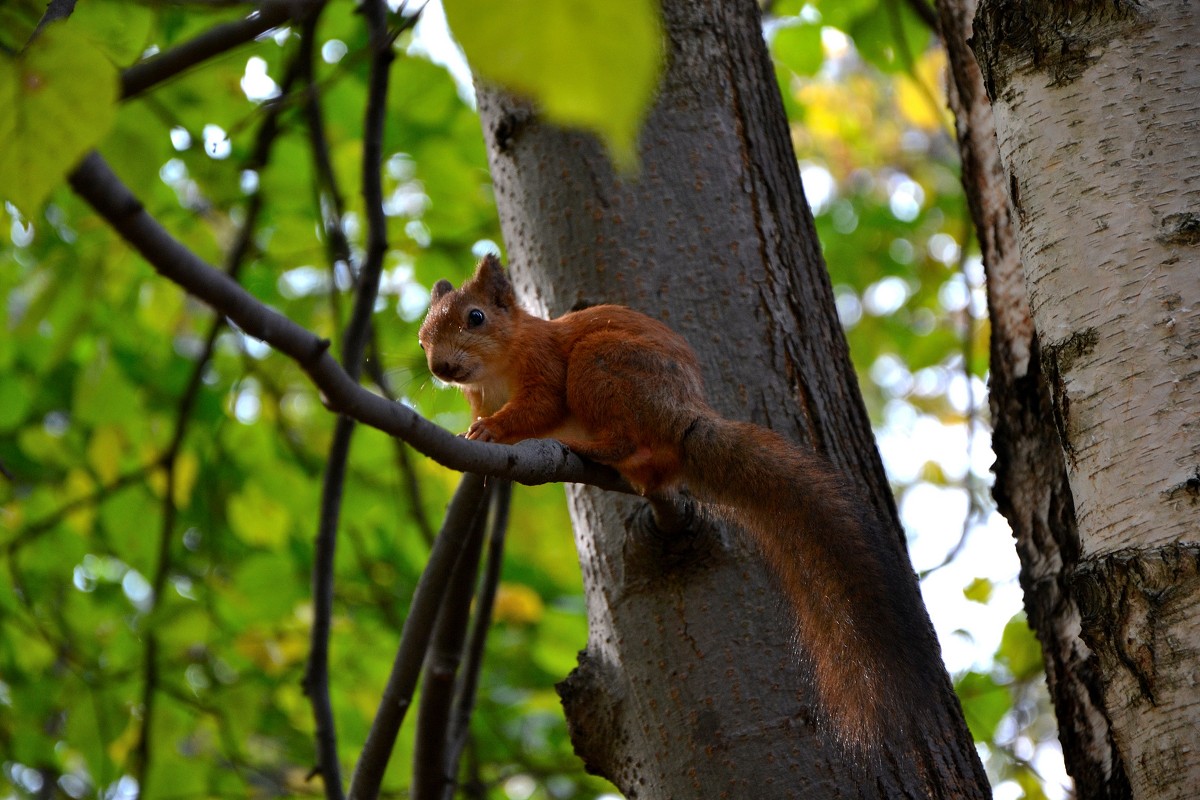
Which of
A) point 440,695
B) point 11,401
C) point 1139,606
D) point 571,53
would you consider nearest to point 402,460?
point 440,695

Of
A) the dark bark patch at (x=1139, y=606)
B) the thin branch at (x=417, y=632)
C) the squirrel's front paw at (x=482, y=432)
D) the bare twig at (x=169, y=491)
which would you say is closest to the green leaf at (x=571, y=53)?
the dark bark patch at (x=1139, y=606)

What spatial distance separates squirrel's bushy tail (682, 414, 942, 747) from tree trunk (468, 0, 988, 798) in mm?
39

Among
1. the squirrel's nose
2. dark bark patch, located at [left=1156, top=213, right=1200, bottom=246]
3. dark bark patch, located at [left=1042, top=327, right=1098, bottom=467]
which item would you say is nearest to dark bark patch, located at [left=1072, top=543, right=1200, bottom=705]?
dark bark patch, located at [left=1042, top=327, right=1098, bottom=467]

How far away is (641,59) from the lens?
41 centimetres

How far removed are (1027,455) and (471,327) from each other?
3.20ft

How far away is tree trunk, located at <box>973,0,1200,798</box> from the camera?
1.16 metres

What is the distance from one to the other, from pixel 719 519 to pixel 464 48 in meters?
1.23

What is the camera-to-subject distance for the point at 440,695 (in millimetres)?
1862

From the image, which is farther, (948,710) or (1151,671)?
(948,710)

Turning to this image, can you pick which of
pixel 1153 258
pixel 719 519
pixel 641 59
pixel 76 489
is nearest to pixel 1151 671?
pixel 1153 258

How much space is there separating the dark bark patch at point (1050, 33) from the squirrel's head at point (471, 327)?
0.91 metres

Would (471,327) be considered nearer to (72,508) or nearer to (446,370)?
(446,370)

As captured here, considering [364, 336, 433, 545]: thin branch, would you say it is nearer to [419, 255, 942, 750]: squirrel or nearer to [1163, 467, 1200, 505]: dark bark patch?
[419, 255, 942, 750]: squirrel

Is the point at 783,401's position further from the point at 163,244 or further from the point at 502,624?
the point at 502,624
